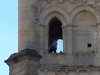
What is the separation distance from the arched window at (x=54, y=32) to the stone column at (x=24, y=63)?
800cm

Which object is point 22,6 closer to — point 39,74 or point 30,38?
point 30,38

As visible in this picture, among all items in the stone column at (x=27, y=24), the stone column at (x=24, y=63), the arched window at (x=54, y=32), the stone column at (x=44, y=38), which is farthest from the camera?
the arched window at (x=54, y=32)

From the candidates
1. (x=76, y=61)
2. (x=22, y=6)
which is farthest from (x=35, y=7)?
(x=76, y=61)

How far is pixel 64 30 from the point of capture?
4628 centimetres

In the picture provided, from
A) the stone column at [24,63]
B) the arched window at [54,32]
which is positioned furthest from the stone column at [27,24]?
the stone column at [24,63]

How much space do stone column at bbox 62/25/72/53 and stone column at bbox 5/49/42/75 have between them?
687cm

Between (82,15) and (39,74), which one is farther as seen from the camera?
(82,15)

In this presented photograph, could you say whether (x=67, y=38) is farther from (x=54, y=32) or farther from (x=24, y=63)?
(x=24, y=63)

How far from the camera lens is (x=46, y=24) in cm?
4653

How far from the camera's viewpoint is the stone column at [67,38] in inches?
1797

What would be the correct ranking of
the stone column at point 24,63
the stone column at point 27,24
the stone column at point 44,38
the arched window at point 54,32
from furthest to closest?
the arched window at point 54,32 < the stone column at point 44,38 < the stone column at point 27,24 < the stone column at point 24,63

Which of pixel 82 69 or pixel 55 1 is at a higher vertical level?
pixel 55 1

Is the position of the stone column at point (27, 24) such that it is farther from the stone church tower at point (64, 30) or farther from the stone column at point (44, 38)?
the stone column at point (44, 38)

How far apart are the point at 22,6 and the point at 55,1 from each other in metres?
1.89
